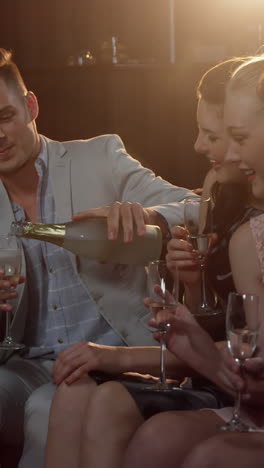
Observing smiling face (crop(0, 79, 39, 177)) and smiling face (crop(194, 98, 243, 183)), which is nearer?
smiling face (crop(194, 98, 243, 183))

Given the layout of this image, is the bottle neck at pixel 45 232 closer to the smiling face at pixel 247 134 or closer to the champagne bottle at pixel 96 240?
the champagne bottle at pixel 96 240

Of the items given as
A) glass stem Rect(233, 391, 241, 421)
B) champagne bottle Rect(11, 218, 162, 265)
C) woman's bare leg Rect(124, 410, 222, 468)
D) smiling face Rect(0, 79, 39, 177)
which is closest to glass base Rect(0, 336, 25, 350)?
champagne bottle Rect(11, 218, 162, 265)

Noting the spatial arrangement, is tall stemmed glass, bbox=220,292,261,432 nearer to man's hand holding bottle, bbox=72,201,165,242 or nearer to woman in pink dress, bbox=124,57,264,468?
woman in pink dress, bbox=124,57,264,468

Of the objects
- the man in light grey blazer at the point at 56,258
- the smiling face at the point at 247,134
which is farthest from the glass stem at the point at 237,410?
the man in light grey blazer at the point at 56,258

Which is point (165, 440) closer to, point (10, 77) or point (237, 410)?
point (237, 410)

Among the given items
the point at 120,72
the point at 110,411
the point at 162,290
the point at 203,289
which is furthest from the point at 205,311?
the point at 120,72

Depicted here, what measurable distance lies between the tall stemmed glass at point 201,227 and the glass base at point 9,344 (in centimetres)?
47

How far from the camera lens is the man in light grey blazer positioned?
2.23m

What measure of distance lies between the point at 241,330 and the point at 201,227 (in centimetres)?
61

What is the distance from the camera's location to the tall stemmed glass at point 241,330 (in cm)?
149

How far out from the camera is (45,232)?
7.24ft

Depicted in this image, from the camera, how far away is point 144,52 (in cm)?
473

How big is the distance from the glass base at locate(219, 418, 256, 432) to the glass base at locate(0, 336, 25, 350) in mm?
773

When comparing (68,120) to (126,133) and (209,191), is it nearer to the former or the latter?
(126,133)
